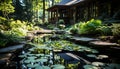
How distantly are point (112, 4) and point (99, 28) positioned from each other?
552cm

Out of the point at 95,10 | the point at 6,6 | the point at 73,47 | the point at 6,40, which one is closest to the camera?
the point at 6,40

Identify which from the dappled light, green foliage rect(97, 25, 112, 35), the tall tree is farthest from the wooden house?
the tall tree

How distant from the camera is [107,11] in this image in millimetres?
13617

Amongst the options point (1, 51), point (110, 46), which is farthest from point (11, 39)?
point (110, 46)

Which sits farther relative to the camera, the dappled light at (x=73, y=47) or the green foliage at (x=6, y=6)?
the green foliage at (x=6, y=6)

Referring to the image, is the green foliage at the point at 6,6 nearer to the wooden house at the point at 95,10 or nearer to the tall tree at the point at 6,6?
the tall tree at the point at 6,6

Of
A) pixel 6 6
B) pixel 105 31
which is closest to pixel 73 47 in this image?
pixel 105 31

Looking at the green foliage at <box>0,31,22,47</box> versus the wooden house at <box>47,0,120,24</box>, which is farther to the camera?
the wooden house at <box>47,0,120,24</box>

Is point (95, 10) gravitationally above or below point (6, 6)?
below

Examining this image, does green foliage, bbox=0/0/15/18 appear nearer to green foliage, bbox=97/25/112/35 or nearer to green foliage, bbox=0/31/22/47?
green foliage, bbox=0/31/22/47

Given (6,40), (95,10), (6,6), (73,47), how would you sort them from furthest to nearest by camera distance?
(95,10) → (6,6) → (73,47) → (6,40)

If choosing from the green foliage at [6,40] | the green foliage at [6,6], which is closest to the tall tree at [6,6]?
the green foliage at [6,6]

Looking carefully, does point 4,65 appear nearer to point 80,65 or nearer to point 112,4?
point 80,65

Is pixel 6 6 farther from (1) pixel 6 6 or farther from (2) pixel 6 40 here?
(2) pixel 6 40
